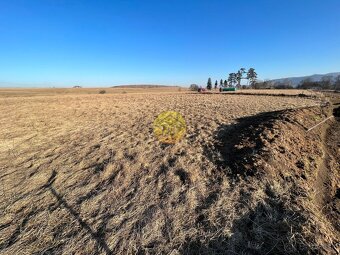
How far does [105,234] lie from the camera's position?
3281mm

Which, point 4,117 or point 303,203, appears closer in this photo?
point 303,203

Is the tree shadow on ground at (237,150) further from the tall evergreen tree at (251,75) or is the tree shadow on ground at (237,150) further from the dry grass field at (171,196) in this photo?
the tall evergreen tree at (251,75)

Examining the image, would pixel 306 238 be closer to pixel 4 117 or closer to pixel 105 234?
pixel 105 234

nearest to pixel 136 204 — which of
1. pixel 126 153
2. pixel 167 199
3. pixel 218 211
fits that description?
pixel 167 199

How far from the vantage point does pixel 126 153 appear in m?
6.29

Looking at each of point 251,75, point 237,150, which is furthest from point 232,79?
point 237,150

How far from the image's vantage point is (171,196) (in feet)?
13.5

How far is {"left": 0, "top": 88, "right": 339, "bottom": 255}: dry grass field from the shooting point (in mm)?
3084

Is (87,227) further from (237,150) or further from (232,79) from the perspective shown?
(232,79)

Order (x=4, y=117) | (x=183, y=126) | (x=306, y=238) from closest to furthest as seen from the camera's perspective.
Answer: (x=306, y=238) → (x=183, y=126) → (x=4, y=117)

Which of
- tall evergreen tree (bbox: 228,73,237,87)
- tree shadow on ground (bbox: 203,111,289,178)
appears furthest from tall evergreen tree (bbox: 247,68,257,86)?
tree shadow on ground (bbox: 203,111,289,178)

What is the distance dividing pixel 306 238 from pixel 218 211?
1344mm

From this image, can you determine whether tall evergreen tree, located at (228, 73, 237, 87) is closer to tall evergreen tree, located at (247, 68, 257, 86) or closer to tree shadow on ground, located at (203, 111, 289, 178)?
tall evergreen tree, located at (247, 68, 257, 86)

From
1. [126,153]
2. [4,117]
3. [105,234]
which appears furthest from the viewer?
[4,117]
